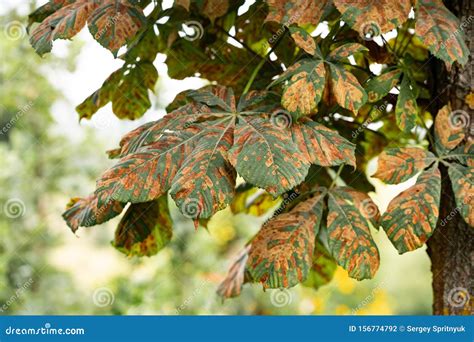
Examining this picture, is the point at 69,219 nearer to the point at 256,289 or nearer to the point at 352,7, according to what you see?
the point at 352,7

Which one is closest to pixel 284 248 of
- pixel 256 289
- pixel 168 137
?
pixel 168 137

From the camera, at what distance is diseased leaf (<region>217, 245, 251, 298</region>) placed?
5.05 ft

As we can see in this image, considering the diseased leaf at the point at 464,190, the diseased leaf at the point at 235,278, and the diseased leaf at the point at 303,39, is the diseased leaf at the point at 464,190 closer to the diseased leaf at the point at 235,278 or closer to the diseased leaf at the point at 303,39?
the diseased leaf at the point at 303,39

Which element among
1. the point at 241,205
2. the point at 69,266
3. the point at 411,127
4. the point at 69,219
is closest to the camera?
the point at 411,127

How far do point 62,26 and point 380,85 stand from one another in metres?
0.58

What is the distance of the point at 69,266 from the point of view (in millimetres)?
5039

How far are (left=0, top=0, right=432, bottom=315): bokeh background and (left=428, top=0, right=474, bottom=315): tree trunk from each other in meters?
2.52

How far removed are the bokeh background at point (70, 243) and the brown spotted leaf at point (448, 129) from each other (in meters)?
2.74

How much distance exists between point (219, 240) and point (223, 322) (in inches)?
124

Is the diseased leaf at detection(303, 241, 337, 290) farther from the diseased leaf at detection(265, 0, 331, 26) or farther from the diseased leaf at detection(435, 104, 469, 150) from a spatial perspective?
the diseased leaf at detection(265, 0, 331, 26)

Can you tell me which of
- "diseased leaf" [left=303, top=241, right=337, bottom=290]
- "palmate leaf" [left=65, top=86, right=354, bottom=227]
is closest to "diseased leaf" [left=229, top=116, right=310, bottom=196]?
"palmate leaf" [left=65, top=86, right=354, bottom=227]

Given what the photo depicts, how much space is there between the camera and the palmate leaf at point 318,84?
1.00 m
